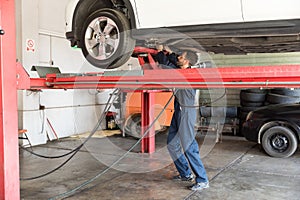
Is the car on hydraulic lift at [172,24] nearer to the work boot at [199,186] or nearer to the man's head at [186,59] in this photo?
the man's head at [186,59]

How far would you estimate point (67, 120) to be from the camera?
25.6 feet

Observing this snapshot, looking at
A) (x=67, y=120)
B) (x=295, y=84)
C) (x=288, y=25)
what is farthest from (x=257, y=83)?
(x=67, y=120)

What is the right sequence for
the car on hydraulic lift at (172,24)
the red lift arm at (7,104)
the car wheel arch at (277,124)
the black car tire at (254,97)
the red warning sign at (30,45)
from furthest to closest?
the black car tire at (254,97) < the red warning sign at (30,45) < the car wheel arch at (277,124) < the car on hydraulic lift at (172,24) < the red lift arm at (7,104)

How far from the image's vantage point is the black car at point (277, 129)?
543 cm

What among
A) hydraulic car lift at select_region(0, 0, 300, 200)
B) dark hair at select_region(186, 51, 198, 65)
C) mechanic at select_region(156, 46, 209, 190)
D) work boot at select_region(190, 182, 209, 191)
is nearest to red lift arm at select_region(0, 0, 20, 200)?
hydraulic car lift at select_region(0, 0, 300, 200)

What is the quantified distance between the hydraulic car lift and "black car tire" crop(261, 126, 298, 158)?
3007 mm

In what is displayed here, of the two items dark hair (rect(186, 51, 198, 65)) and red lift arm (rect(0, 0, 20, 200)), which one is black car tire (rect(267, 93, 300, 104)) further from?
red lift arm (rect(0, 0, 20, 200))

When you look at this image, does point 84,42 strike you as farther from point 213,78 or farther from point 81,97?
point 81,97

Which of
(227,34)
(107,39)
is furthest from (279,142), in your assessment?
(107,39)

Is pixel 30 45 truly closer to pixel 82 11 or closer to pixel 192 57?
pixel 82 11

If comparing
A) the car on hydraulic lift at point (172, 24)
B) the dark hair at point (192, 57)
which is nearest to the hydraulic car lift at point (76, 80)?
the car on hydraulic lift at point (172, 24)

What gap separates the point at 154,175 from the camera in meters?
4.53

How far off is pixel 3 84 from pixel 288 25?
2.24 meters

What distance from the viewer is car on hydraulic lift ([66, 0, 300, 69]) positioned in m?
2.68
